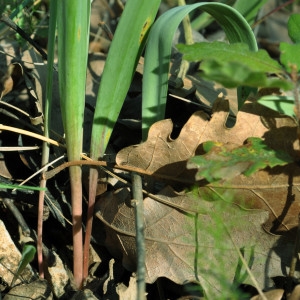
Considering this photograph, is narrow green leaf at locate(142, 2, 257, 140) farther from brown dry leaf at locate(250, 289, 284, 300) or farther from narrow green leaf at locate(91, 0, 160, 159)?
brown dry leaf at locate(250, 289, 284, 300)

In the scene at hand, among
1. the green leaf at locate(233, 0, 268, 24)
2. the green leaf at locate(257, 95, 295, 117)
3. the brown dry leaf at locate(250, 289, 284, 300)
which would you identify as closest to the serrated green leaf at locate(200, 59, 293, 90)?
the green leaf at locate(257, 95, 295, 117)

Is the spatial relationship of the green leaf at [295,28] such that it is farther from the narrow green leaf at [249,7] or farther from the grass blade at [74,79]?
the grass blade at [74,79]

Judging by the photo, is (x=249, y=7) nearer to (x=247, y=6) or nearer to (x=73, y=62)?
(x=247, y=6)

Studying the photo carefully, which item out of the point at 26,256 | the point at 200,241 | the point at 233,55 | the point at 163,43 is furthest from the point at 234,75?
the point at 26,256

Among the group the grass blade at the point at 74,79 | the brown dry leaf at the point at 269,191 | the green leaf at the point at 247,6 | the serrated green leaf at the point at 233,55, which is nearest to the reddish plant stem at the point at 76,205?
the grass blade at the point at 74,79

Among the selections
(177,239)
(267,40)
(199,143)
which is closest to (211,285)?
(177,239)

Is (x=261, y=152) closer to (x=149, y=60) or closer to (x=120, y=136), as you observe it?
(x=149, y=60)
